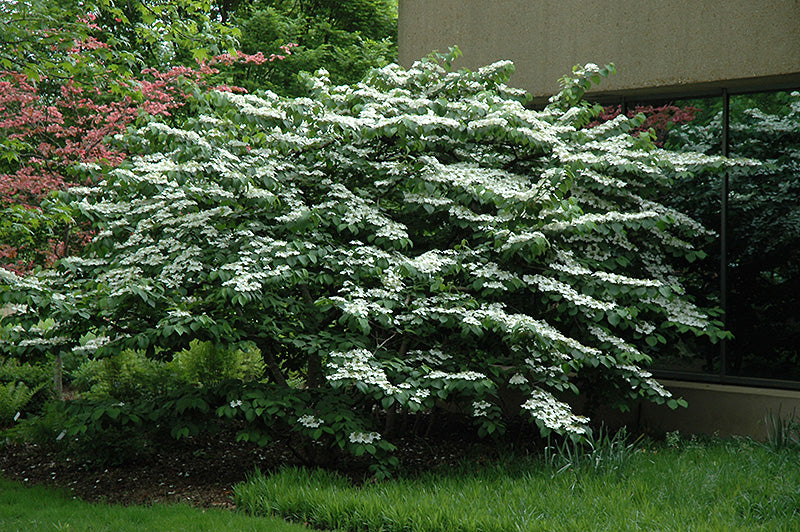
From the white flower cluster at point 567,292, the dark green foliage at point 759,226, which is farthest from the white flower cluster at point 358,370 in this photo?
the dark green foliage at point 759,226

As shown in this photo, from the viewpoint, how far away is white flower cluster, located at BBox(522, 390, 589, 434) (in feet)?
16.2

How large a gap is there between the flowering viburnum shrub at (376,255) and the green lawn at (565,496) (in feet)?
1.26

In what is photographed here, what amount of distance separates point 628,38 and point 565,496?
483 centimetres

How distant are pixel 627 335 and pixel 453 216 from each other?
2071 mm

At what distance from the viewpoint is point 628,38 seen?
24.2 feet

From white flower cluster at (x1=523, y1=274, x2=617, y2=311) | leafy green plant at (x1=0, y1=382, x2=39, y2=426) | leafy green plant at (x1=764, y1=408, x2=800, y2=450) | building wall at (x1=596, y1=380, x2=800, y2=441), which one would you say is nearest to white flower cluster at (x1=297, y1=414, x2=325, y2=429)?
white flower cluster at (x1=523, y1=274, x2=617, y2=311)

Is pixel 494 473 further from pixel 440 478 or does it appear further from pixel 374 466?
pixel 374 466

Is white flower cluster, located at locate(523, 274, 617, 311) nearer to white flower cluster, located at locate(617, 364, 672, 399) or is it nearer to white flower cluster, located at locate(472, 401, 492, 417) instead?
white flower cluster, located at locate(617, 364, 672, 399)

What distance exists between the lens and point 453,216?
5.75 metres

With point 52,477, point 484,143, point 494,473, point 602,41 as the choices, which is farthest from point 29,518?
point 602,41

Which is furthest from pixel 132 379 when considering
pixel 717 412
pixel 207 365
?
pixel 717 412

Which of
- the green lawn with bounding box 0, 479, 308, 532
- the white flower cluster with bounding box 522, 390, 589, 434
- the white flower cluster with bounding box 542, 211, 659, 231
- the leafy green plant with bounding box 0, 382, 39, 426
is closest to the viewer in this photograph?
the green lawn with bounding box 0, 479, 308, 532

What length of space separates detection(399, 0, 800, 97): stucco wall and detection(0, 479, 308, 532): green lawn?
5.41 metres

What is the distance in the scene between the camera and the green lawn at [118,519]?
4465 millimetres
